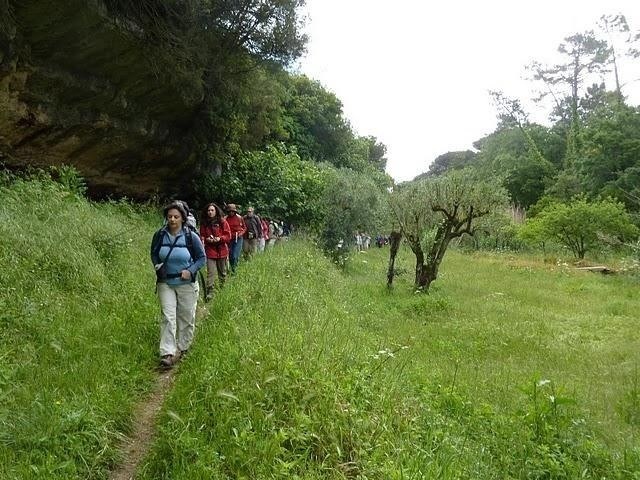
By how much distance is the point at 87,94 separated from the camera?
12.4 meters

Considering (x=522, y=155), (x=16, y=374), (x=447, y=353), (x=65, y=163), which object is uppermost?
(x=522, y=155)

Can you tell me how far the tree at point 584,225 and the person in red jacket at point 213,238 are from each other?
2457cm

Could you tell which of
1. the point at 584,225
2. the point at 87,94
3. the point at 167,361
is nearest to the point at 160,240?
the point at 167,361

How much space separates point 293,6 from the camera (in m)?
14.9

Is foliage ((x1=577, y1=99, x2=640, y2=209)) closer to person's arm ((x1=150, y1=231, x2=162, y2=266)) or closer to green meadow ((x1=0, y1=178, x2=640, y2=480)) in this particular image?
green meadow ((x1=0, y1=178, x2=640, y2=480))

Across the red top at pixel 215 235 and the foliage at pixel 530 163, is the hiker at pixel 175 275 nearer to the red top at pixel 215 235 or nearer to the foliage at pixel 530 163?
the red top at pixel 215 235

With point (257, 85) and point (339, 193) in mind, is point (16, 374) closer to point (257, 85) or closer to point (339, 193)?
point (257, 85)

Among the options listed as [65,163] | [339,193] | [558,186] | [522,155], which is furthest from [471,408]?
[522,155]

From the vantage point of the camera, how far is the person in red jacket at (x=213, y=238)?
29.7 feet

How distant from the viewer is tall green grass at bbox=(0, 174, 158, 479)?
12.3 feet

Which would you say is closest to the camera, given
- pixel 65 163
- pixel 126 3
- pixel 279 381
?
pixel 279 381

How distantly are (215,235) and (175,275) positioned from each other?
3176 mm

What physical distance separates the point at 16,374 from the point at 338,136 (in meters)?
36.4

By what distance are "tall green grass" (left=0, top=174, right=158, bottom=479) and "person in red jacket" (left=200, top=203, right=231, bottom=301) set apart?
3.48ft
